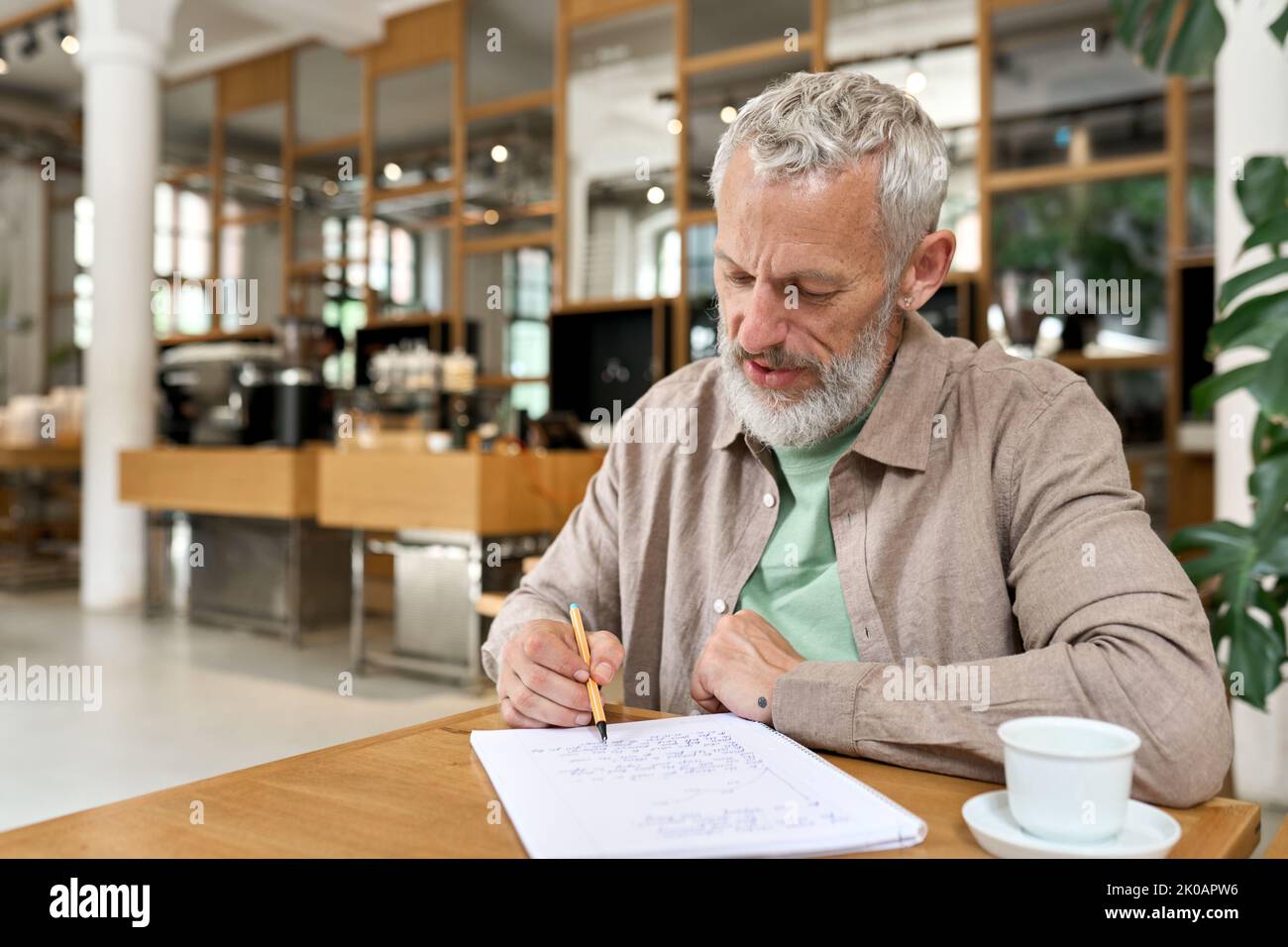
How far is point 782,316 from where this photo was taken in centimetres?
132

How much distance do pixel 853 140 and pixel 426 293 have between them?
731cm

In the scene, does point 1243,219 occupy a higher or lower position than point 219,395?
higher

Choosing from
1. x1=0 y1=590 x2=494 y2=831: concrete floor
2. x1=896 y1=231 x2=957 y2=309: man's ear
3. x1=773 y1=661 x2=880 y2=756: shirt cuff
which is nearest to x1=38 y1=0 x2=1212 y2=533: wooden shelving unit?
x1=0 y1=590 x2=494 y2=831: concrete floor

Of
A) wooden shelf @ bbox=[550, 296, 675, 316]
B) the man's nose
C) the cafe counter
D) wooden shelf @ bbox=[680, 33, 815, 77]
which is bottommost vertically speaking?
the cafe counter

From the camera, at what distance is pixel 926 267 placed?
4.69 ft

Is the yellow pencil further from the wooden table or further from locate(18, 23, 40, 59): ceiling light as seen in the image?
locate(18, 23, 40, 59): ceiling light

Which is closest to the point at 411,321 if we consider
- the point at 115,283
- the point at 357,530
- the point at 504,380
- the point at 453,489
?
the point at 504,380

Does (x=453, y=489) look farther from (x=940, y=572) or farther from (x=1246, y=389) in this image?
(x=940, y=572)

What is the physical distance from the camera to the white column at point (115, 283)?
22.7 feet

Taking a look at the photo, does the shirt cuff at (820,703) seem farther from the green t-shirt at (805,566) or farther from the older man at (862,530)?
the green t-shirt at (805,566)

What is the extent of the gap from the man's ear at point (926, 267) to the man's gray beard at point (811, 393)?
4 cm

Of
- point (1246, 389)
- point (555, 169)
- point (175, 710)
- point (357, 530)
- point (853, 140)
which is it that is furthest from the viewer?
point (555, 169)

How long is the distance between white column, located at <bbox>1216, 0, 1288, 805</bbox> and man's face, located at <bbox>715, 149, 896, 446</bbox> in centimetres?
224

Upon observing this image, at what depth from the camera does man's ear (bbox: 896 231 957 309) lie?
4.60 ft
